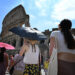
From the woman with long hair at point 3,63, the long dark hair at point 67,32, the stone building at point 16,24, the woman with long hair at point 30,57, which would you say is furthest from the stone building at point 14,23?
the long dark hair at point 67,32

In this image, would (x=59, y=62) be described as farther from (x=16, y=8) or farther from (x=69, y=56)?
(x=16, y=8)

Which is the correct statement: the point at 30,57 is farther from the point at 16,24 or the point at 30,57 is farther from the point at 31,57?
the point at 16,24

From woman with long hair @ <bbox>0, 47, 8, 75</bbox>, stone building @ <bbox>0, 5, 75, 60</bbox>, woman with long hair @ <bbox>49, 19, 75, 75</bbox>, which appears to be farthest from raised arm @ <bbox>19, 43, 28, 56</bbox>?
stone building @ <bbox>0, 5, 75, 60</bbox>

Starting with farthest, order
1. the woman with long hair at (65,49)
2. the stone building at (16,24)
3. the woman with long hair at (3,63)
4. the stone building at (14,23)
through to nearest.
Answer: the stone building at (14,23), the stone building at (16,24), the woman with long hair at (3,63), the woman with long hair at (65,49)

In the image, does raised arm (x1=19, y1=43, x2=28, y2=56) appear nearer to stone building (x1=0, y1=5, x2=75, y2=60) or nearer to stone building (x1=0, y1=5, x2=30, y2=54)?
stone building (x1=0, y1=5, x2=75, y2=60)

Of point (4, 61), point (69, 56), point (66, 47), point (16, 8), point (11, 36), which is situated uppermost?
point (16, 8)

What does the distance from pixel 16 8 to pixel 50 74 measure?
34.6m

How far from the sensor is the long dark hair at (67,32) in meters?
2.11

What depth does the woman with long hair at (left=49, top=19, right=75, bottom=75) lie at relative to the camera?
2055 millimetres

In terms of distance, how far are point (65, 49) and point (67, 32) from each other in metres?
0.27

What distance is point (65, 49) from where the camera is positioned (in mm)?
2133

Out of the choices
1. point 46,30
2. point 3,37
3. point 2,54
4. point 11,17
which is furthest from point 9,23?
point 2,54

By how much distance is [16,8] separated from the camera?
35531 mm

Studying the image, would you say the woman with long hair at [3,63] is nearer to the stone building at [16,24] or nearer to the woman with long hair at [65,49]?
the woman with long hair at [65,49]
